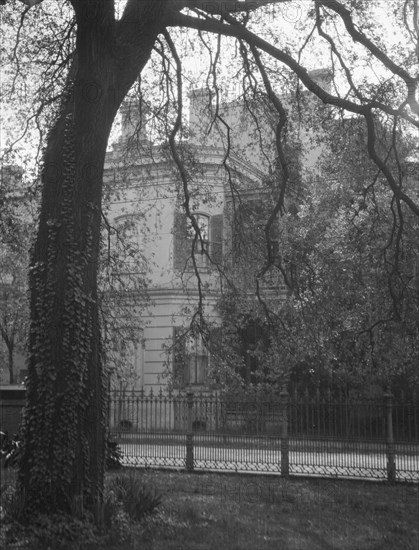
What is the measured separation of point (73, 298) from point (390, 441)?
960cm

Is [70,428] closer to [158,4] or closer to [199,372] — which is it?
[158,4]

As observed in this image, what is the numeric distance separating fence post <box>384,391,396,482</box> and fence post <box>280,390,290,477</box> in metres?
2.34

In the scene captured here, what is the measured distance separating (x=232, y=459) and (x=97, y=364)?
856 cm

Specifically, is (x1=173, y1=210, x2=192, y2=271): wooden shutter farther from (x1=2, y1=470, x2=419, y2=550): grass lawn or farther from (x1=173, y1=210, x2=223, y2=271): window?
(x1=2, y1=470, x2=419, y2=550): grass lawn

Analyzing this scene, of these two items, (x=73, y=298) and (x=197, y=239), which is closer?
(x=73, y=298)

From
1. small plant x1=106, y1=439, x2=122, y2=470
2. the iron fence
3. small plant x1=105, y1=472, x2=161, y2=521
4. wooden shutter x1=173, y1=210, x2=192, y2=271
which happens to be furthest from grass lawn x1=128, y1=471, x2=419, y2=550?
wooden shutter x1=173, y1=210, x2=192, y2=271

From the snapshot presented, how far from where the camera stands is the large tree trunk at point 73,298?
9930 millimetres

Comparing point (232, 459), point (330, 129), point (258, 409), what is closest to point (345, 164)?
point (330, 129)

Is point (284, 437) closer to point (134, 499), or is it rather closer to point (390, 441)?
point (390, 441)

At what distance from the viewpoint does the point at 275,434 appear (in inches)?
717

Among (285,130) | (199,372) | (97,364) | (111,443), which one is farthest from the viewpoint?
(199,372)

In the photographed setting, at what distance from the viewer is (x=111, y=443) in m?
17.4

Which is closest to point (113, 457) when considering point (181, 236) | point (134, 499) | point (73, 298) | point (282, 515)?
point (181, 236)

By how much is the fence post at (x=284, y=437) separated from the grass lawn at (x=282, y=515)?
60 cm
